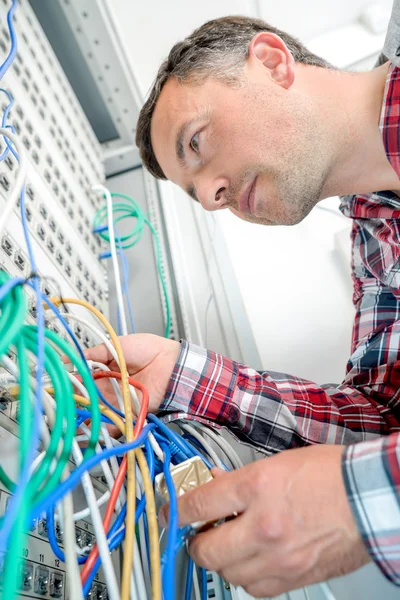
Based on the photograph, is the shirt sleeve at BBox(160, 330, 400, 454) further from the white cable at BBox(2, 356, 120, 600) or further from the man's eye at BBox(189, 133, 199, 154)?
the man's eye at BBox(189, 133, 199, 154)

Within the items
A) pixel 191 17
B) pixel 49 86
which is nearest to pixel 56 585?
pixel 49 86

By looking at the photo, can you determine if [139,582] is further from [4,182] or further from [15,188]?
[4,182]

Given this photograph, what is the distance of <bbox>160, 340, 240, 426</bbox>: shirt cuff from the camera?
73 cm

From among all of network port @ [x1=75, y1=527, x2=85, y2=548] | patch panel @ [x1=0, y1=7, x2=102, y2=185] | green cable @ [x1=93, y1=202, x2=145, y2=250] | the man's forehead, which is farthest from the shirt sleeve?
patch panel @ [x1=0, y1=7, x2=102, y2=185]

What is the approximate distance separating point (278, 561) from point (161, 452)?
0.19 metres

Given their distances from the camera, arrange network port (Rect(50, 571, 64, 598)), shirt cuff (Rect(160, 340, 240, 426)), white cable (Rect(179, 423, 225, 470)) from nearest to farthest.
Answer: network port (Rect(50, 571, 64, 598)) < white cable (Rect(179, 423, 225, 470)) < shirt cuff (Rect(160, 340, 240, 426))

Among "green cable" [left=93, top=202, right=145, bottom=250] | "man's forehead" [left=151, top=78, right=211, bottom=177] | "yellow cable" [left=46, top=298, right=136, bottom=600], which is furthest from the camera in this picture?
"green cable" [left=93, top=202, right=145, bottom=250]

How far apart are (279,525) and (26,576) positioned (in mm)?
265

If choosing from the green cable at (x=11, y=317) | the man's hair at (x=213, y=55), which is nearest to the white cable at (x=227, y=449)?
the green cable at (x=11, y=317)

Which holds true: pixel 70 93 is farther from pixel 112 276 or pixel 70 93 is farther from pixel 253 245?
pixel 253 245

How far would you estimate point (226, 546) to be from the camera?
0.41 m

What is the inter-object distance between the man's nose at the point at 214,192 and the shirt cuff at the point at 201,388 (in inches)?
12.5

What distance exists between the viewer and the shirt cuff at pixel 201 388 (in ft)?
2.40

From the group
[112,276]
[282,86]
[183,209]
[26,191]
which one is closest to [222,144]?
[282,86]
